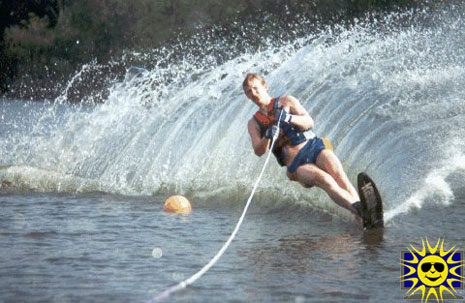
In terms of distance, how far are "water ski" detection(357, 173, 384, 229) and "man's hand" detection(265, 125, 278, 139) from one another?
766 mm

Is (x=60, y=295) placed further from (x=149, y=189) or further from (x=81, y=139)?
(x=81, y=139)

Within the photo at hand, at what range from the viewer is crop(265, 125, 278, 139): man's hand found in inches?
316

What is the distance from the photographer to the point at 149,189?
11.4 metres

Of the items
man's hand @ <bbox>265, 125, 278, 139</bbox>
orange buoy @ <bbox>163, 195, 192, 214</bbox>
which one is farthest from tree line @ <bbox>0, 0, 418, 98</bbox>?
man's hand @ <bbox>265, 125, 278, 139</bbox>

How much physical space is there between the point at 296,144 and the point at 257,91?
0.56 m

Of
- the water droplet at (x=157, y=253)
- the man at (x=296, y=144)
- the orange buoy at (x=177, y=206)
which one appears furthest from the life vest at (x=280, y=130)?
the water droplet at (x=157, y=253)

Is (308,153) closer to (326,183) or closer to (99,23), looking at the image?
(326,183)

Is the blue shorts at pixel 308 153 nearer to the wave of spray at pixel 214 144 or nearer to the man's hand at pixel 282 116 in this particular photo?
the man's hand at pixel 282 116

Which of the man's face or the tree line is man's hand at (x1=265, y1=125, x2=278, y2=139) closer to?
the man's face

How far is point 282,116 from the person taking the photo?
8.05m

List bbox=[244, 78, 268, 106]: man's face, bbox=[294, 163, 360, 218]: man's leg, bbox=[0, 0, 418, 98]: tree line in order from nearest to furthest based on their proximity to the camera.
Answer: bbox=[294, 163, 360, 218]: man's leg
bbox=[244, 78, 268, 106]: man's face
bbox=[0, 0, 418, 98]: tree line

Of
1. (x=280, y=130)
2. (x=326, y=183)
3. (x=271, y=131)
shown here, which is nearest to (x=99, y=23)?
(x=280, y=130)

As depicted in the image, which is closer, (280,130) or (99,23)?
(280,130)

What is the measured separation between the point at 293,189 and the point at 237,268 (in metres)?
3.89
